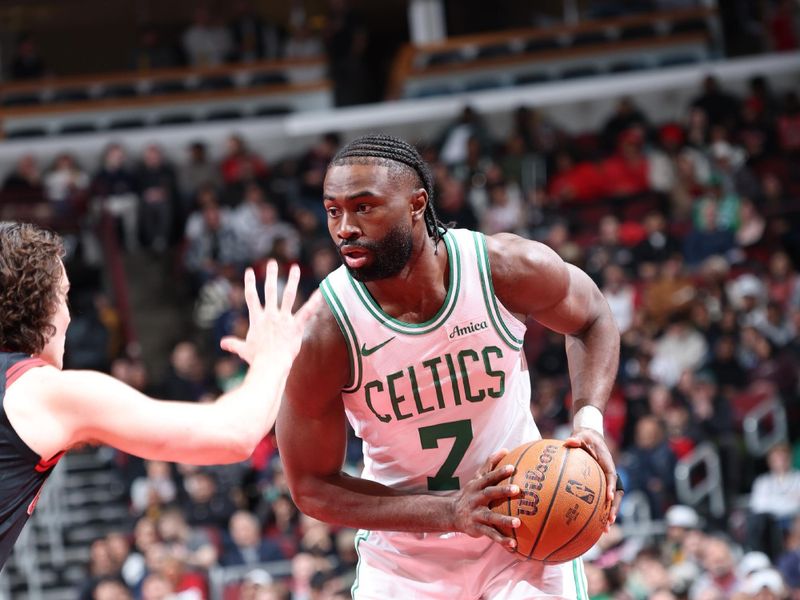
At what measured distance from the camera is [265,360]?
340 cm

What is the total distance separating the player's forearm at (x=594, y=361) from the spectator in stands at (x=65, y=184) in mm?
12990

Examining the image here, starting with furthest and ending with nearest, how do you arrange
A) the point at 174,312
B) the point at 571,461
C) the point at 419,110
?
Result: the point at 419,110 → the point at 174,312 → the point at 571,461

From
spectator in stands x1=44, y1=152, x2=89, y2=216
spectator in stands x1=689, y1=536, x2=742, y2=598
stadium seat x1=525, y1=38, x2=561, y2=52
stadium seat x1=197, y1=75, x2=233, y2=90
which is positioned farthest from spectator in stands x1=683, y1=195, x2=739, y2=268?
stadium seat x1=197, y1=75, x2=233, y2=90

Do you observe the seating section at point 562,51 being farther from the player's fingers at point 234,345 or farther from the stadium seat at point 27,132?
the player's fingers at point 234,345

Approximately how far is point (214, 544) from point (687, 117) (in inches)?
387

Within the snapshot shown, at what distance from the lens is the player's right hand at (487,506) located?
156 inches

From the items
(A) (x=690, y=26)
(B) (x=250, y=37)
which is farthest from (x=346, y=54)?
(A) (x=690, y=26)

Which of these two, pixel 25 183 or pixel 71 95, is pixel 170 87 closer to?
pixel 71 95

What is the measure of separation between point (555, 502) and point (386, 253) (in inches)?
39.0

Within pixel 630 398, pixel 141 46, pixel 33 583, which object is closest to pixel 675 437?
pixel 630 398

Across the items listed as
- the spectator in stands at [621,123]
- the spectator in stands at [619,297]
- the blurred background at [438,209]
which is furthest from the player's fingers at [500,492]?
the spectator in stands at [621,123]

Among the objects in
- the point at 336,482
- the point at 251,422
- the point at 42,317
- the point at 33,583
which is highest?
the point at 42,317

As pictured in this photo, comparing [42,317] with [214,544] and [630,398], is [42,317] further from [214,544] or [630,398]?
[630,398]

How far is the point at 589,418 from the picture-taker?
439 centimetres
